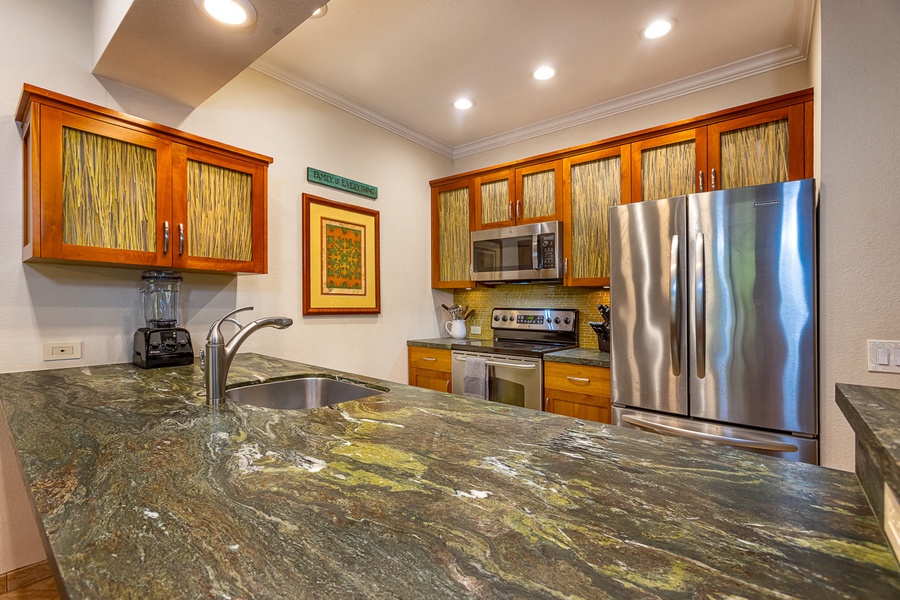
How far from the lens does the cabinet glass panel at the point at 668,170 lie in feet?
8.32

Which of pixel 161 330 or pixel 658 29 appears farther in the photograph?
pixel 658 29

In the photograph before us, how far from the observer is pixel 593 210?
290cm

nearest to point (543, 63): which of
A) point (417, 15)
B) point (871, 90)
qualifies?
point (417, 15)

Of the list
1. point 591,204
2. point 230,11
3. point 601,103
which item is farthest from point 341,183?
point 601,103

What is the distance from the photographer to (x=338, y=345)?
299 cm

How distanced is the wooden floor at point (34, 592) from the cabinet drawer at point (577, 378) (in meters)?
2.54

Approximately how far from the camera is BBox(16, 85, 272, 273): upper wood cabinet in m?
1.61

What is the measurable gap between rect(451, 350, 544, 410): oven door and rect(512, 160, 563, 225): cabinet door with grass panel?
1.07 meters

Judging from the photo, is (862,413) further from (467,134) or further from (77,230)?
(467,134)

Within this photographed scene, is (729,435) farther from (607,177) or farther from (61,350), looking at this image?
(61,350)

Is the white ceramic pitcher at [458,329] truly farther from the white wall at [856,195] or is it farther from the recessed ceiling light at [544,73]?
the white wall at [856,195]

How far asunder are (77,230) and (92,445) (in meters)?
1.21

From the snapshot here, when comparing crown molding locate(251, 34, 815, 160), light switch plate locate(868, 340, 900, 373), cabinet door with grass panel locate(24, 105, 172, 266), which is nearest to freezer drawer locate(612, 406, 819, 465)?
light switch plate locate(868, 340, 900, 373)

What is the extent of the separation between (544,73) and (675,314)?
172 cm
